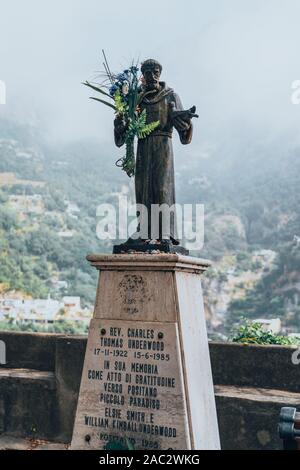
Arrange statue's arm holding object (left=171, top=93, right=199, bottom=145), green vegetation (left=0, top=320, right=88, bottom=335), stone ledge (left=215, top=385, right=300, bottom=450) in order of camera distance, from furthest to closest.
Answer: green vegetation (left=0, top=320, right=88, bottom=335) < stone ledge (left=215, top=385, right=300, bottom=450) < statue's arm holding object (left=171, top=93, right=199, bottom=145)

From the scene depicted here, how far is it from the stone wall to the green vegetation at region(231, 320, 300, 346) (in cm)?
64

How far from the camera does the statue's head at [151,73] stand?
4.71 metres

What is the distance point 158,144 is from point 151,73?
0.63 m

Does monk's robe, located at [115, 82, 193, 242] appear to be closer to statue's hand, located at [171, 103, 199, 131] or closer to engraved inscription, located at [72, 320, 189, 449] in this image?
statue's hand, located at [171, 103, 199, 131]

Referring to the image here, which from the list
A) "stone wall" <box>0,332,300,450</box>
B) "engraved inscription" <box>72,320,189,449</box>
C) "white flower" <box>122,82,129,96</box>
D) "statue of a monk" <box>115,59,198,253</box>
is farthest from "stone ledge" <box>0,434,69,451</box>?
"white flower" <box>122,82,129,96</box>

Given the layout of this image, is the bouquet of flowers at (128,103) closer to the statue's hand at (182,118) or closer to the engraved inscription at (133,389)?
the statue's hand at (182,118)

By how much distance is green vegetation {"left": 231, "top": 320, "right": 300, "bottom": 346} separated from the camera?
638 centimetres

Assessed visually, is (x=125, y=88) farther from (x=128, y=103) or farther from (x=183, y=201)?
(x=183, y=201)

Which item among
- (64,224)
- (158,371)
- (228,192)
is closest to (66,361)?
(158,371)

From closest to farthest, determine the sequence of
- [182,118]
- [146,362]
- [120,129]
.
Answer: [146,362]
[182,118]
[120,129]

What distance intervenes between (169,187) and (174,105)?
2.29 feet

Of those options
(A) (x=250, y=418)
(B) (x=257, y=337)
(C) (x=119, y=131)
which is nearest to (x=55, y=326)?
(B) (x=257, y=337)

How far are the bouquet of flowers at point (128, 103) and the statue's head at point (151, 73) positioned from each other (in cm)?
7

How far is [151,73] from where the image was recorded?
15.5 ft
